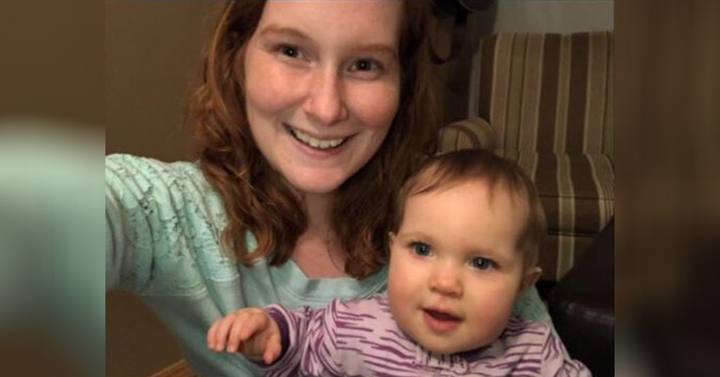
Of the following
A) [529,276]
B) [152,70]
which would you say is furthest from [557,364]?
[152,70]

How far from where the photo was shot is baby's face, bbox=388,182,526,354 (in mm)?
378

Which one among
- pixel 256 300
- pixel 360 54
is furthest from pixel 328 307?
pixel 360 54

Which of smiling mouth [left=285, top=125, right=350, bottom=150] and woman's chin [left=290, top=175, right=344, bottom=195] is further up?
smiling mouth [left=285, top=125, right=350, bottom=150]

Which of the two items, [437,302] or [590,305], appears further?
[590,305]

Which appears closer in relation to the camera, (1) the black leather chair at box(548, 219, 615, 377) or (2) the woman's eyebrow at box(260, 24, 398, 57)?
(2) the woman's eyebrow at box(260, 24, 398, 57)

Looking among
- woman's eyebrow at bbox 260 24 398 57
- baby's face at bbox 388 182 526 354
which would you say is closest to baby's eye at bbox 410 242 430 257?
baby's face at bbox 388 182 526 354

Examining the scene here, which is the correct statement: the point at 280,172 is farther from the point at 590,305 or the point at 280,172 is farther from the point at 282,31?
the point at 590,305

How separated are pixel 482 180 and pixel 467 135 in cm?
8

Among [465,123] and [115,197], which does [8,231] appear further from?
[465,123]

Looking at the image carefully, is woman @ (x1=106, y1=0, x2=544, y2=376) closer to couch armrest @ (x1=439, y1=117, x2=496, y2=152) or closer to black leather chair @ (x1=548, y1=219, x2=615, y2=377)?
couch armrest @ (x1=439, y1=117, x2=496, y2=152)

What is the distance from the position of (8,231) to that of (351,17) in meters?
0.18

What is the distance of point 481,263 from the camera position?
39cm

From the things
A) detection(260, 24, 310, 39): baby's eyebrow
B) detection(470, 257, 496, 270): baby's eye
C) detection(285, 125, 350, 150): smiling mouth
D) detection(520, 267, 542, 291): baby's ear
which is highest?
detection(260, 24, 310, 39): baby's eyebrow

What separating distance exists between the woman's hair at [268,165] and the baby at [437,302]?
2 centimetres
